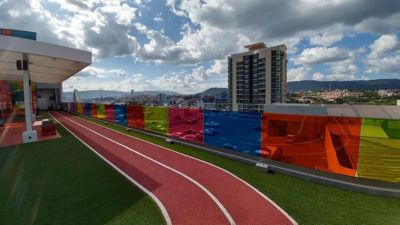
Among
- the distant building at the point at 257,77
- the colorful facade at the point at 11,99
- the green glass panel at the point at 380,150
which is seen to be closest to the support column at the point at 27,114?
the colorful facade at the point at 11,99

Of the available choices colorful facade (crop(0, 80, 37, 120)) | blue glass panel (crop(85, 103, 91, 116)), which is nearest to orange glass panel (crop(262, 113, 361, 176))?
blue glass panel (crop(85, 103, 91, 116))

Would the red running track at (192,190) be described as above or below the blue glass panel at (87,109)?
below

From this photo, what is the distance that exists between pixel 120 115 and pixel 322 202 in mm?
16078

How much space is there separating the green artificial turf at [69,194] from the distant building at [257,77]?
62188 mm

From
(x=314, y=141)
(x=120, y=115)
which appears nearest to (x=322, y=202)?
(x=314, y=141)

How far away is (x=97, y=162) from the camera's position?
8336mm

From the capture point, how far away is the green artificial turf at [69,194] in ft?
15.4

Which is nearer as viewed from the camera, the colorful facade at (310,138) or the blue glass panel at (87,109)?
the colorful facade at (310,138)

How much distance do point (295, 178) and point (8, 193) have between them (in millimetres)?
8636

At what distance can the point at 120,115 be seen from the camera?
698 inches

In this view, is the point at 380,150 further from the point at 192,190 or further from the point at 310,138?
the point at 192,190

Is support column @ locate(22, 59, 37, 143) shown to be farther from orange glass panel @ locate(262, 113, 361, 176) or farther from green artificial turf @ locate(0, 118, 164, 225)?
orange glass panel @ locate(262, 113, 361, 176)

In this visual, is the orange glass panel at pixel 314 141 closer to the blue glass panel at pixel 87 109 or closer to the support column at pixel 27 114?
the support column at pixel 27 114

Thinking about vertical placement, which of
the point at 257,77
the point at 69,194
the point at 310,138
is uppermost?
the point at 257,77
